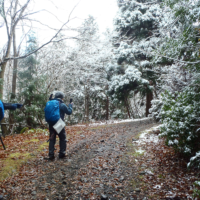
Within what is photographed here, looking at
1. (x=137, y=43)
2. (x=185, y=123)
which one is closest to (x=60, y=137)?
(x=185, y=123)

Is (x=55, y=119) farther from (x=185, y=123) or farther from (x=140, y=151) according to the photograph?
(x=185, y=123)

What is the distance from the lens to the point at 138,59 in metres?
16.0

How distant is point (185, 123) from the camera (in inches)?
181

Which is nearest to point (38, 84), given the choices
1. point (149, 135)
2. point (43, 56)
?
point (43, 56)

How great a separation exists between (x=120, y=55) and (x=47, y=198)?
13968 millimetres

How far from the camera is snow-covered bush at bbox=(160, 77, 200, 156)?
4.57 meters

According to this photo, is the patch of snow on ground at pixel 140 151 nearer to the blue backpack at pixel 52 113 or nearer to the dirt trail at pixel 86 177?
the dirt trail at pixel 86 177

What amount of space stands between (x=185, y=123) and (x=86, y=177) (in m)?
2.90

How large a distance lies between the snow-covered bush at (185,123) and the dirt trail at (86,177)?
1451 mm

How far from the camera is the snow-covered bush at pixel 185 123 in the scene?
4.57m

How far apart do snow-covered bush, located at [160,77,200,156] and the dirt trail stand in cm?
145

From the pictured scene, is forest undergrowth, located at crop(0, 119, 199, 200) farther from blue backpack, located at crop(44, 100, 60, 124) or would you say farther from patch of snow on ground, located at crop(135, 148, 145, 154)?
blue backpack, located at crop(44, 100, 60, 124)

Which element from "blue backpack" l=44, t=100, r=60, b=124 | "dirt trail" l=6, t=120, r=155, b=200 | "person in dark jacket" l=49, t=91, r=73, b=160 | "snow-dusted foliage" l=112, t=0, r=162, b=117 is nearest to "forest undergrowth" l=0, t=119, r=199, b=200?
"dirt trail" l=6, t=120, r=155, b=200

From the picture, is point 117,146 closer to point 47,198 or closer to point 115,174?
point 115,174
